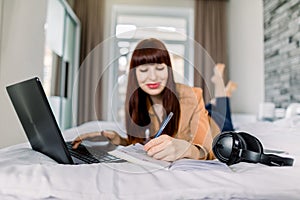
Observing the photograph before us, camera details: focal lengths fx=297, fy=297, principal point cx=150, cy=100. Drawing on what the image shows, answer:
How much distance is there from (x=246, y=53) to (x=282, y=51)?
85cm

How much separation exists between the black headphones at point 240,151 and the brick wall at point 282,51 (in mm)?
1448

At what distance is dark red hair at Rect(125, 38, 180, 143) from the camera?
2.40 ft

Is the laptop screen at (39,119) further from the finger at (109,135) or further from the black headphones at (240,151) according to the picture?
the black headphones at (240,151)

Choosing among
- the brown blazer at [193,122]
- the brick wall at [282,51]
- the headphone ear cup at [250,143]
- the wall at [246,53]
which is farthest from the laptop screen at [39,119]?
the wall at [246,53]

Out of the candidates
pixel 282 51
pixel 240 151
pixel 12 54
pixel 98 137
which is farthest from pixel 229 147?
pixel 282 51

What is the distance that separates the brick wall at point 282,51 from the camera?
1.92 metres

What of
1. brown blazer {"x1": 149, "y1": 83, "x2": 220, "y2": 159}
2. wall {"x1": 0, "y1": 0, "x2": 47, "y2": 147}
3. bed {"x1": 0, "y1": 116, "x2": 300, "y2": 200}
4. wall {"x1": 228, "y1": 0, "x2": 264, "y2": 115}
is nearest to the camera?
bed {"x1": 0, "y1": 116, "x2": 300, "y2": 200}

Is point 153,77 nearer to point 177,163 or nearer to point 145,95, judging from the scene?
point 145,95

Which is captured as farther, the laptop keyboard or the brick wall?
the brick wall

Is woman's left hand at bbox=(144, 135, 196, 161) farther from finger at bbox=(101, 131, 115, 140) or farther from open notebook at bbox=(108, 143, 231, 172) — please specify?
finger at bbox=(101, 131, 115, 140)

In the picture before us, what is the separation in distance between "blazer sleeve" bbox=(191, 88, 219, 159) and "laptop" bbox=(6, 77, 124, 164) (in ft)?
0.63

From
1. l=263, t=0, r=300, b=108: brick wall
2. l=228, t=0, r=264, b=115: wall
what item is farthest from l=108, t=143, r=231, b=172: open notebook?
l=228, t=0, r=264, b=115: wall

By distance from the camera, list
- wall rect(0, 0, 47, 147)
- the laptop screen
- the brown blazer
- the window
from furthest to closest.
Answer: wall rect(0, 0, 47, 147)
the window
the brown blazer
the laptop screen

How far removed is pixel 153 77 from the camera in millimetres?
720
